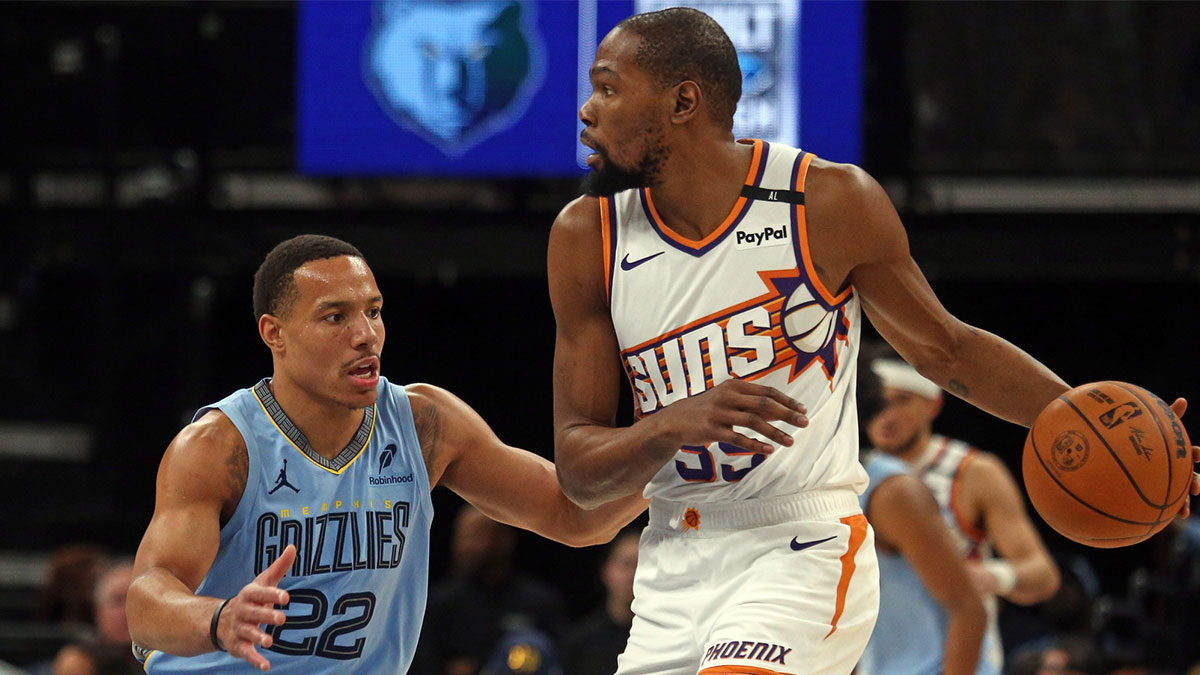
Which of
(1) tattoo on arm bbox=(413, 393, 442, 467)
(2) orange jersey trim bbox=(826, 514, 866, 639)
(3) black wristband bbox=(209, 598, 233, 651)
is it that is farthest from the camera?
(1) tattoo on arm bbox=(413, 393, 442, 467)

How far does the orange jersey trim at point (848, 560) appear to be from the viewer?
131 inches

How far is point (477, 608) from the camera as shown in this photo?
8.05m

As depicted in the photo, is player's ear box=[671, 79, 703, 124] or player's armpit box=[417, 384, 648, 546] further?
player's armpit box=[417, 384, 648, 546]

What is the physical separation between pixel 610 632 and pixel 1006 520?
2.42 m

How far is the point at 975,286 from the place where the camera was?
31.0 feet

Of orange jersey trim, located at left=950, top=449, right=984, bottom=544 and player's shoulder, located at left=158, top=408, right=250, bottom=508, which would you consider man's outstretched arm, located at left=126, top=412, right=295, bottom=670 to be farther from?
orange jersey trim, located at left=950, top=449, right=984, bottom=544

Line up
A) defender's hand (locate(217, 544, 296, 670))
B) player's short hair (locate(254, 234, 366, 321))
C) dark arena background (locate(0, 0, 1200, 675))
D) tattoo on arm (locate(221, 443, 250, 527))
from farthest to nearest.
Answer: dark arena background (locate(0, 0, 1200, 675)) → player's short hair (locate(254, 234, 366, 321)) → tattoo on arm (locate(221, 443, 250, 527)) → defender's hand (locate(217, 544, 296, 670))

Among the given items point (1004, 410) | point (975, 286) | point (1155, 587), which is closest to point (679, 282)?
point (1004, 410)

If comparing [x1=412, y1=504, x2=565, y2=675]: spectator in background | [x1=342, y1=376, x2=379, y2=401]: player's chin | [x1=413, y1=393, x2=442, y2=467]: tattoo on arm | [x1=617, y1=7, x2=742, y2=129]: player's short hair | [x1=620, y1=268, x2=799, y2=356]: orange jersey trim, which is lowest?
[x1=412, y1=504, x2=565, y2=675]: spectator in background

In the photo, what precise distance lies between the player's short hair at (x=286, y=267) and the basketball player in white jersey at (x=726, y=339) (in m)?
0.63

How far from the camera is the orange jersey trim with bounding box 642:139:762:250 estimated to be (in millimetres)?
3395

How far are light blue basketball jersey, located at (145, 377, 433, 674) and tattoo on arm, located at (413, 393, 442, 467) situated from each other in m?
0.11

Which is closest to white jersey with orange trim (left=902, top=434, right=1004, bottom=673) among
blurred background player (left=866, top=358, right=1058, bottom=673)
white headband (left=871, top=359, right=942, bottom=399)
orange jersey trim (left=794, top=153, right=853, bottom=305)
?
blurred background player (left=866, top=358, right=1058, bottom=673)

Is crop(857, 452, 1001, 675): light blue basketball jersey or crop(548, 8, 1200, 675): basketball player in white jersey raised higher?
crop(548, 8, 1200, 675): basketball player in white jersey
